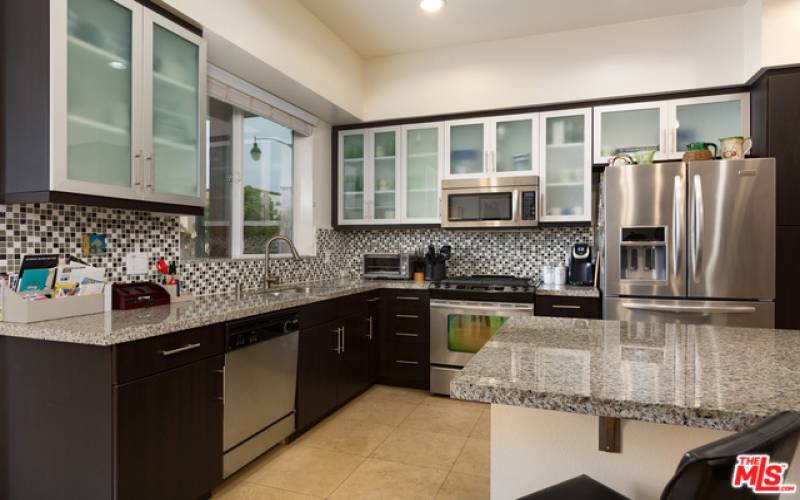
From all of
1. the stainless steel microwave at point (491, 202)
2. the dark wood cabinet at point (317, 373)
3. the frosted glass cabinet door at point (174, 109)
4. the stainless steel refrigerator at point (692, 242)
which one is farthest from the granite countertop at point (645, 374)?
the stainless steel microwave at point (491, 202)

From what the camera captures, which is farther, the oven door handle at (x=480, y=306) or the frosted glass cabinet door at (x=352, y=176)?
the frosted glass cabinet door at (x=352, y=176)

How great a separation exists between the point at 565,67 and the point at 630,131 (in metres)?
0.71

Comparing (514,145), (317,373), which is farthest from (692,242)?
(317,373)

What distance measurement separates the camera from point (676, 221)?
2910 mm

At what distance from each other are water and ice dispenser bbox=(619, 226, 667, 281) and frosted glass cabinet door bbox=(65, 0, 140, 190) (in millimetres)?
2943

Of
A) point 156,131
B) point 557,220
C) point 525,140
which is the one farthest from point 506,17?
point 156,131

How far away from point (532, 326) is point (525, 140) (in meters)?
2.38

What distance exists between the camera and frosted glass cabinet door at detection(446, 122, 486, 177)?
3.83 m

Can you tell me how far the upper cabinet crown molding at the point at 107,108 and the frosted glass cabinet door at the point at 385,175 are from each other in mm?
1938

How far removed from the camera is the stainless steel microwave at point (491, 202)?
3.57m

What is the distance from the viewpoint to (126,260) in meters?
2.30

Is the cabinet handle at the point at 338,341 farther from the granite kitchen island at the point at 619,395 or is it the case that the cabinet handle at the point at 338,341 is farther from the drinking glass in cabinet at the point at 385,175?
the granite kitchen island at the point at 619,395

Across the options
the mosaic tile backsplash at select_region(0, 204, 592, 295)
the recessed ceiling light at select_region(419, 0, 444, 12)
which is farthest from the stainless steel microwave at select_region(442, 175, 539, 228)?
the recessed ceiling light at select_region(419, 0, 444, 12)

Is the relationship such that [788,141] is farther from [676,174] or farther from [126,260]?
[126,260]
